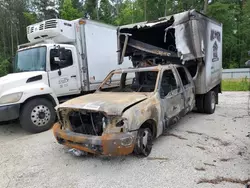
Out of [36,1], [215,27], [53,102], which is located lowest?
[53,102]

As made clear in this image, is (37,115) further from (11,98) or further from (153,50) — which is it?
(153,50)

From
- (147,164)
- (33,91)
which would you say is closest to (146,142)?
(147,164)

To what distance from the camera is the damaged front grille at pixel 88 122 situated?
3.92m

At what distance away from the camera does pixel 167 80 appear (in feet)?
17.3

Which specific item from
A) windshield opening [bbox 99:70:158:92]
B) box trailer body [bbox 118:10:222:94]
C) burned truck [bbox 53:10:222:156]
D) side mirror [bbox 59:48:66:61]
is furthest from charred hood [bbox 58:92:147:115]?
side mirror [bbox 59:48:66:61]

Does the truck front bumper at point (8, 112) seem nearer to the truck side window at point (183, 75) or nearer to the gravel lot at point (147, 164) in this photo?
the gravel lot at point (147, 164)

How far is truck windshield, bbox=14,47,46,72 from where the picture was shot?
623 centimetres

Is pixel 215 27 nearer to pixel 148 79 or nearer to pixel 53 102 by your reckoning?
pixel 148 79

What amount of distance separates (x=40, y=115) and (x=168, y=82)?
3.45 metres

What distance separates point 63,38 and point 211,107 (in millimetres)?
5158

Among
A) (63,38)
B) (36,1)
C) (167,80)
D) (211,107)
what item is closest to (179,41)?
(167,80)

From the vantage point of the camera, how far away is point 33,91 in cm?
575

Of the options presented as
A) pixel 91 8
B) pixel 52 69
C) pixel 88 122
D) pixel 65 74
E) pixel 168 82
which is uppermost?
pixel 91 8

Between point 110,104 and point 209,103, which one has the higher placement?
point 110,104
